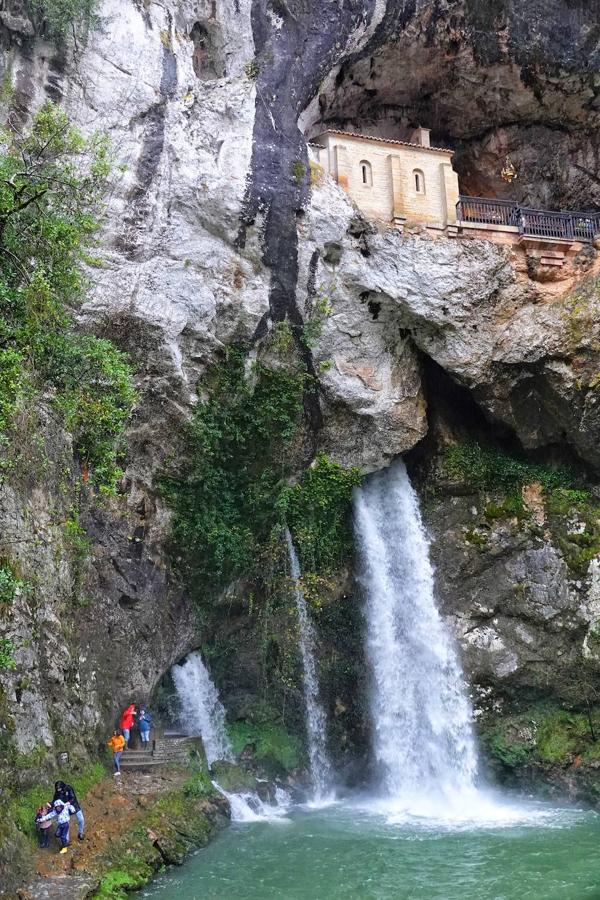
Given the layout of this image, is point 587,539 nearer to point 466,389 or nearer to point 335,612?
point 466,389

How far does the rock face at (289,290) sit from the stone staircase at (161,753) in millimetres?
1007

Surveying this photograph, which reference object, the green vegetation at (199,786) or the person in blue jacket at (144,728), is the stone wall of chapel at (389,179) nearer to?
the person in blue jacket at (144,728)

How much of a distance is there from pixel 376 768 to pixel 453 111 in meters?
19.3

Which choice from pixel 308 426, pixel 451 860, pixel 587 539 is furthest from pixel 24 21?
pixel 451 860


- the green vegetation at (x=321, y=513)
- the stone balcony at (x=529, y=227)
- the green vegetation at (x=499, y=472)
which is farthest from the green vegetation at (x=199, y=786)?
the stone balcony at (x=529, y=227)

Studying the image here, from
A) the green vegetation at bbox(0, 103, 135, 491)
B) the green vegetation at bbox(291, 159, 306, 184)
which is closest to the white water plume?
the green vegetation at bbox(0, 103, 135, 491)

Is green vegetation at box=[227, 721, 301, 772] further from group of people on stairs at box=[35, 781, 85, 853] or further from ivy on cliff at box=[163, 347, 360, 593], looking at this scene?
group of people on stairs at box=[35, 781, 85, 853]

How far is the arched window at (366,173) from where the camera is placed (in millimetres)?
21145

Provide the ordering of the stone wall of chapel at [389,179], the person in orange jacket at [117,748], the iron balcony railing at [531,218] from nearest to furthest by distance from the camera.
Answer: the person in orange jacket at [117,748] < the stone wall of chapel at [389,179] < the iron balcony railing at [531,218]

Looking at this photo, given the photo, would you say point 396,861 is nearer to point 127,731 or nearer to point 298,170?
point 127,731

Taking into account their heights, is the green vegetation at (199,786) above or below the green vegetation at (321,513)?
below

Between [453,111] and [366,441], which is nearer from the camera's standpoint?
[366,441]

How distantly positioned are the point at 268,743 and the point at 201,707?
5.74 ft

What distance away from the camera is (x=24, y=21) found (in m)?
16.7
